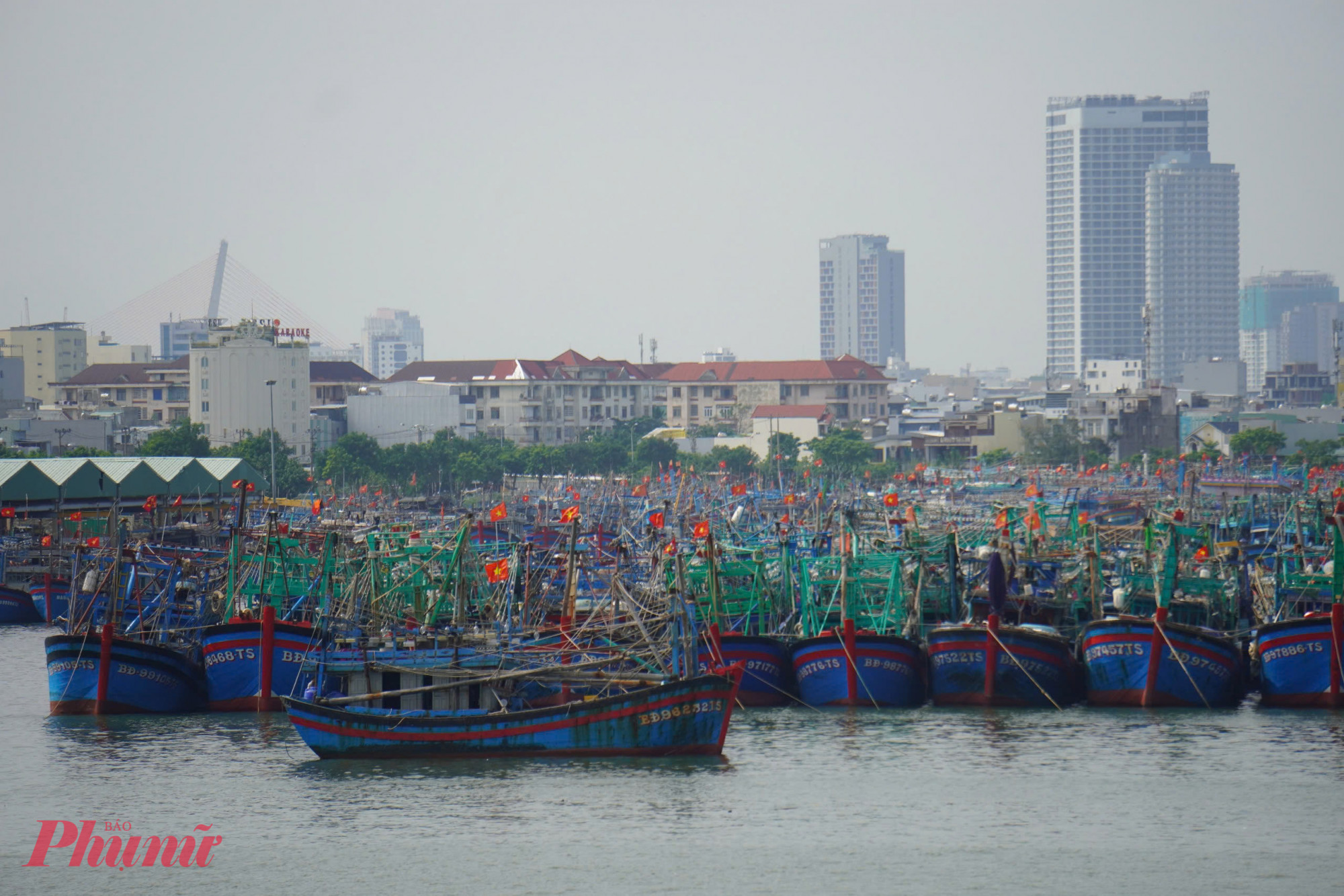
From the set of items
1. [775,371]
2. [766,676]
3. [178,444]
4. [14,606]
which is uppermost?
[775,371]

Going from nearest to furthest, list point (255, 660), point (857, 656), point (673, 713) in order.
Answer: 1. point (673, 713)
2. point (255, 660)
3. point (857, 656)

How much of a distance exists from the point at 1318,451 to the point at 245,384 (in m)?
80.3

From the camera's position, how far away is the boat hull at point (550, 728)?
3506 cm

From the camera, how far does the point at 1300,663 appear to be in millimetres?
39969

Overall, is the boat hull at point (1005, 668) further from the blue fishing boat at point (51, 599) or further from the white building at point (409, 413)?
the white building at point (409, 413)

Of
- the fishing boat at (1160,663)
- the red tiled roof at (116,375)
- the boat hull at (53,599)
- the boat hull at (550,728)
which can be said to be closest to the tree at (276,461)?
the boat hull at (53,599)

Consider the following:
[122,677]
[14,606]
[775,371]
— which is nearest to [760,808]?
[122,677]

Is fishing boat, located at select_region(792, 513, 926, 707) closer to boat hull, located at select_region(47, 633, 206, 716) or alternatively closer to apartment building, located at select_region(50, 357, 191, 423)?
boat hull, located at select_region(47, 633, 206, 716)

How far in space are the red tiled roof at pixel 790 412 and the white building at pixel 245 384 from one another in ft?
144

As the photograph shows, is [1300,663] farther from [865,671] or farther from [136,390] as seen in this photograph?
[136,390]

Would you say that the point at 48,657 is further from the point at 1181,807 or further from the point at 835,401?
the point at 835,401

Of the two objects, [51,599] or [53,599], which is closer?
[51,599]

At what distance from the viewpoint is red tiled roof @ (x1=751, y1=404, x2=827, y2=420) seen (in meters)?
158

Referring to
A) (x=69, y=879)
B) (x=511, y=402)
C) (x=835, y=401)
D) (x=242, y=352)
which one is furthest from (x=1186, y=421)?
(x=69, y=879)
